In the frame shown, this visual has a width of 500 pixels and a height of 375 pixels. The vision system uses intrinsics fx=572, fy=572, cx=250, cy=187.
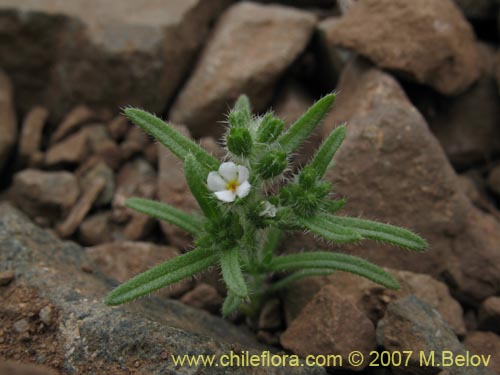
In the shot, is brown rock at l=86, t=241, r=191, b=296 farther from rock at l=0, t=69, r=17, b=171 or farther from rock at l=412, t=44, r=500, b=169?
rock at l=412, t=44, r=500, b=169

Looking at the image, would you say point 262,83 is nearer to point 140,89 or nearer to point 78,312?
point 140,89

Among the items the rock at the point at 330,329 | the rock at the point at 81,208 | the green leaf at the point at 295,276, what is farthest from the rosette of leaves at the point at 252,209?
the rock at the point at 81,208

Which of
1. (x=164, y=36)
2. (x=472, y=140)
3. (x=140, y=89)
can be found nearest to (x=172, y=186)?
(x=140, y=89)

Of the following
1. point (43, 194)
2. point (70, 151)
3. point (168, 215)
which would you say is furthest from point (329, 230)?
point (70, 151)

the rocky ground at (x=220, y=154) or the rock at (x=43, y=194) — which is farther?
the rock at (x=43, y=194)

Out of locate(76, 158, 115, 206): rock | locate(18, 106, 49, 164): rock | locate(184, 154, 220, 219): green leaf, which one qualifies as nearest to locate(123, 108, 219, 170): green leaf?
locate(184, 154, 220, 219): green leaf

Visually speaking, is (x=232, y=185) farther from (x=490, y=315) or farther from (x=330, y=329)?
(x=490, y=315)

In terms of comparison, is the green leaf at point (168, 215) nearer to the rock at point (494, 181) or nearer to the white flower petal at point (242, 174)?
the white flower petal at point (242, 174)
